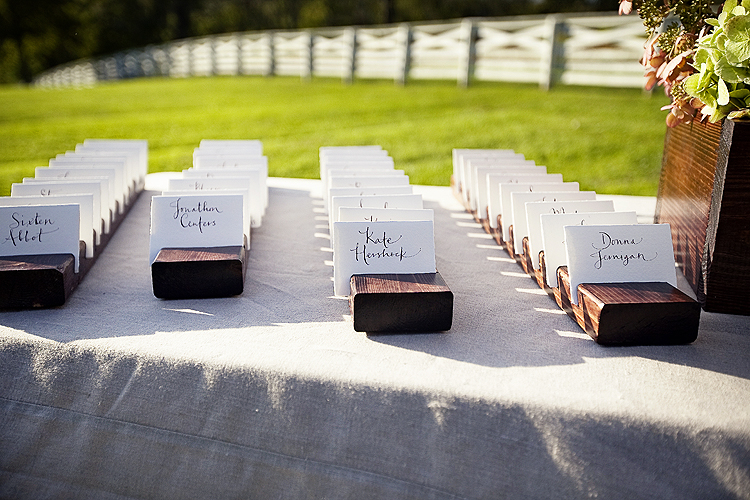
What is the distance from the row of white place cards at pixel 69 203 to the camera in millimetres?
1117

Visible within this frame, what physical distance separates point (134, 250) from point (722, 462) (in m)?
1.25

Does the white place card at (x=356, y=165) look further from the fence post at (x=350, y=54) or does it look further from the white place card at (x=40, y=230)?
the fence post at (x=350, y=54)

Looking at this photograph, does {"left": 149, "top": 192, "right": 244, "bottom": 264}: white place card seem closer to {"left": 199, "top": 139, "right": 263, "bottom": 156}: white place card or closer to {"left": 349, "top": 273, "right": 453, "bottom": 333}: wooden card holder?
{"left": 349, "top": 273, "right": 453, "bottom": 333}: wooden card holder

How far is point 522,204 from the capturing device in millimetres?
1254

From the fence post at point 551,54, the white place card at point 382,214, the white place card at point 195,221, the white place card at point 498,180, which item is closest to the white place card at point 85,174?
the white place card at point 195,221

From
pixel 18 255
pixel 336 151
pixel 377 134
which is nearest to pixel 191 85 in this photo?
pixel 377 134

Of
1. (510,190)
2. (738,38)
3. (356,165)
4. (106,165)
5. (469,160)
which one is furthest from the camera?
(469,160)

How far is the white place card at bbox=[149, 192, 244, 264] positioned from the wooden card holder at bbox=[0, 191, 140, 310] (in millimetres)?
163

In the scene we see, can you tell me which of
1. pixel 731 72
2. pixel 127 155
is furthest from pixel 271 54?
pixel 731 72

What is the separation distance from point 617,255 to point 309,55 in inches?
340

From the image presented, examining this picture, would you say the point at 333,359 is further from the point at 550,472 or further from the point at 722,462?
the point at 722,462

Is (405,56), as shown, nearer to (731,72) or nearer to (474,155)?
(474,155)

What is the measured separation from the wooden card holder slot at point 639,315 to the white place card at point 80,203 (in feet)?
3.24

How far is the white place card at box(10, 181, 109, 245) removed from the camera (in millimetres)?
1310
